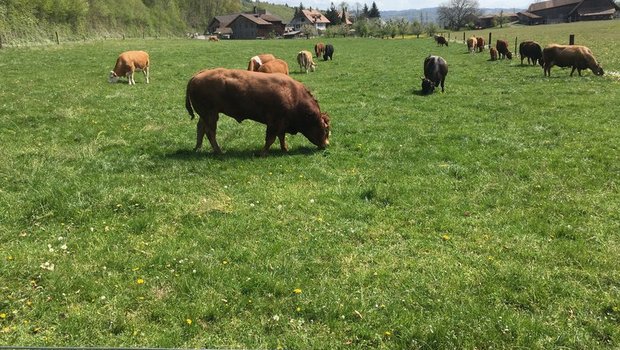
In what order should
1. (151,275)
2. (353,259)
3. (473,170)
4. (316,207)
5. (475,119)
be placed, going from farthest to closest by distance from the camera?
(475,119)
(473,170)
(316,207)
(353,259)
(151,275)

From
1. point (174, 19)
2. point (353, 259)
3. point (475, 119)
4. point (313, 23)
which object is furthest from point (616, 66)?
point (313, 23)

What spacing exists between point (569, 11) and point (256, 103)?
475ft

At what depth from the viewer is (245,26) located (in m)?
120

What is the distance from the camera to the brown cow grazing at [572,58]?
22.9m

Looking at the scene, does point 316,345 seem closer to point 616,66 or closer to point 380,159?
point 380,159

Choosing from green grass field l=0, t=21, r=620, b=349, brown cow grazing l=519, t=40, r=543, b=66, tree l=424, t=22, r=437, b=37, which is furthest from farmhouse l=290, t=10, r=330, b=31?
green grass field l=0, t=21, r=620, b=349

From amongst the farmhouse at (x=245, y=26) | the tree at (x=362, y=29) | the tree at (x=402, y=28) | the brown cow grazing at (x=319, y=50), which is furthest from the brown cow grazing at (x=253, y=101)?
the farmhouse at (x=245, y=26)

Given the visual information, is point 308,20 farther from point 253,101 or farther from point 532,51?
point 253,101

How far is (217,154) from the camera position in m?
11.1

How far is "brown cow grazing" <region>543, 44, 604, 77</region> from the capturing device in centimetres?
2286

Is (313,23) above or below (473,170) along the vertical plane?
above

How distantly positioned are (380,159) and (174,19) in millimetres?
107434

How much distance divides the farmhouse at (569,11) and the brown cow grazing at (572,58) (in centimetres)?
11233

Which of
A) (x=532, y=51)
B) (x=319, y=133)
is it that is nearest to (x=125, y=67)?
(x=319, y=133)
